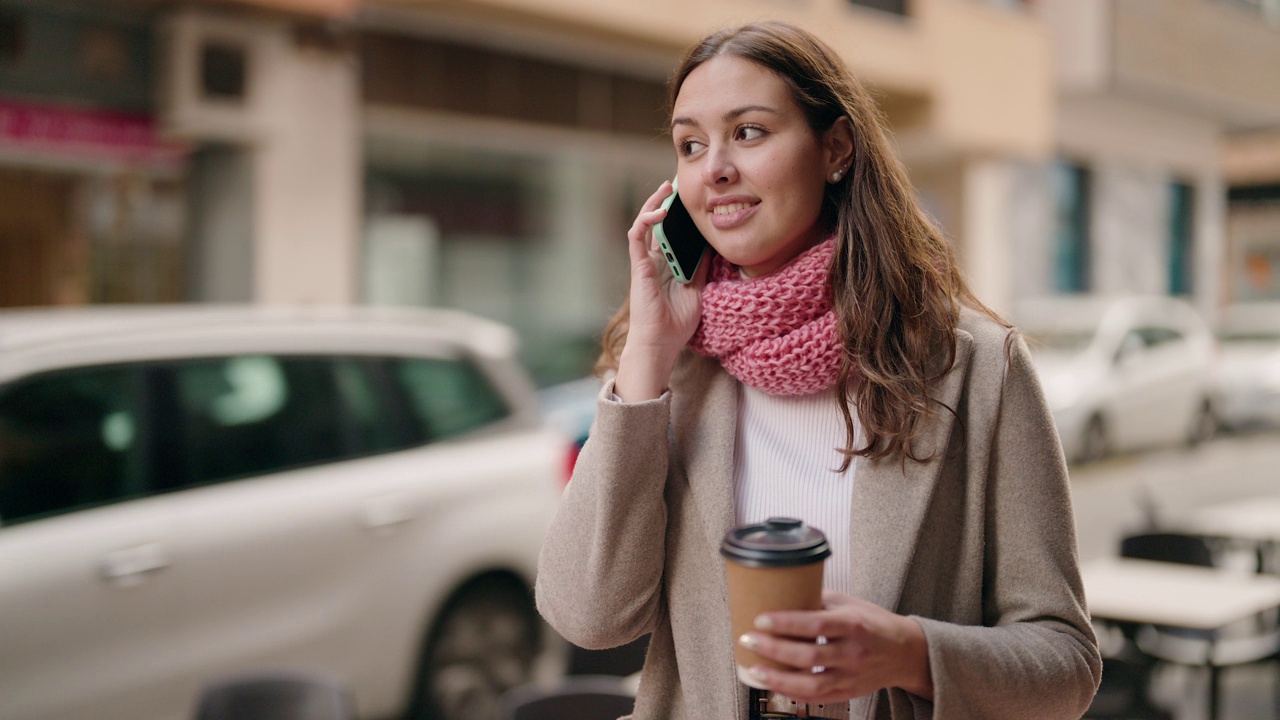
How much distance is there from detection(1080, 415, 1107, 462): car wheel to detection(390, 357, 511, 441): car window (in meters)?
8.54

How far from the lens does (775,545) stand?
1.36 m

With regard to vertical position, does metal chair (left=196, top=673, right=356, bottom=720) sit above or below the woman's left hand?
below

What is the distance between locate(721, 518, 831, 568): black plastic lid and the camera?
1349 millimetres

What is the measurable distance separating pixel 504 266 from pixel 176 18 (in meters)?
3.95

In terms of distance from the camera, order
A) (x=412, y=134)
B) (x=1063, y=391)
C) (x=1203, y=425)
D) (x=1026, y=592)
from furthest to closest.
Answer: (x=1203, y=425) → (x=1063, y=391) → (x=412, y=134) → (x=1026, y=592)

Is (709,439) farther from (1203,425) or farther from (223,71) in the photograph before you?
(1203,425)

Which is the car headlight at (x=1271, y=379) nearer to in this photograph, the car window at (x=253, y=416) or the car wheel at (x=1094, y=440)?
the car wheel at (x=1094, y=440)

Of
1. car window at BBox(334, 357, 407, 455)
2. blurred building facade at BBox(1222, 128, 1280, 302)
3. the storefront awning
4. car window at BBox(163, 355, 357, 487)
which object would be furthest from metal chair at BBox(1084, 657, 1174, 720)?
blurred building facade at BBox(1222, 128, 1280, 302)

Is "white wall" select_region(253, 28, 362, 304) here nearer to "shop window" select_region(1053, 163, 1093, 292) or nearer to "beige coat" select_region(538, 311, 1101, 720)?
"beige coat" select_region(538, 311, 1101, 720)

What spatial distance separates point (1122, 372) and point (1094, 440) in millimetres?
879

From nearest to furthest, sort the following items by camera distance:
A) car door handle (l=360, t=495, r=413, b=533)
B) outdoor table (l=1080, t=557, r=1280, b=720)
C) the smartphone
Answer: the smartphone → outdoor table (l=1080, t=557, r=1280, b=720) → car door handle (l=360, t=495, r=413, b=533)

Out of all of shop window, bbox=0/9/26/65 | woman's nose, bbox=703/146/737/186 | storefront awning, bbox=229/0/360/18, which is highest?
storefront awning, bbox=229/0/360/18

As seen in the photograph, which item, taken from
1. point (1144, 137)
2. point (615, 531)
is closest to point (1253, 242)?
point (1144, 137)

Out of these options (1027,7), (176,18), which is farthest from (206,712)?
(1027,7)
